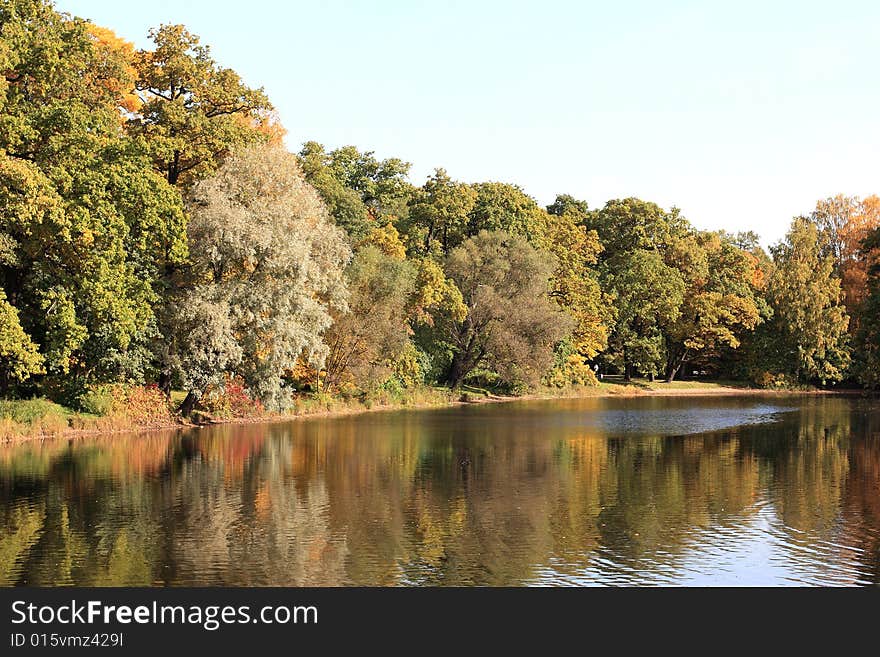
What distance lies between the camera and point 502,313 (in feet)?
232

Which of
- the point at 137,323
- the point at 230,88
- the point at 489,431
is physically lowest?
the point at 489,431

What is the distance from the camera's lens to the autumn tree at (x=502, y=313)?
71.1 meters

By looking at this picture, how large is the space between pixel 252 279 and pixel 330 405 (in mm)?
13119

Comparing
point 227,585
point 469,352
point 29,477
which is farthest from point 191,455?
point 469,352

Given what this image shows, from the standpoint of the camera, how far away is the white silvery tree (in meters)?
42.6

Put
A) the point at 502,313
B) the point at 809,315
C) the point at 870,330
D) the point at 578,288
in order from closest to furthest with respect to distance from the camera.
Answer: the point at 502,313
the point at 578,288
the point at 870,330
the point at 809,315

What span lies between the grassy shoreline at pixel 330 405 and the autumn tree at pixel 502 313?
271 cm

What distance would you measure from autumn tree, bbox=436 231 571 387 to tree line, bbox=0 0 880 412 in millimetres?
151

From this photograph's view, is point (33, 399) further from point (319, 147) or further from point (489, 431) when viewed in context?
point (319, 147)

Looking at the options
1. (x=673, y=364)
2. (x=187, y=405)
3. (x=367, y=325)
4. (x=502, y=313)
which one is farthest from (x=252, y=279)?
(x=673, y=364)

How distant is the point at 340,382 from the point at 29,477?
102 feet

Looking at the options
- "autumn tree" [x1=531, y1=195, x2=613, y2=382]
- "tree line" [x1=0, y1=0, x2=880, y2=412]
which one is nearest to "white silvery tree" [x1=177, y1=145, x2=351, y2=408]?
"tree line" [x1=0, y1=0, x2=880, y2=412]

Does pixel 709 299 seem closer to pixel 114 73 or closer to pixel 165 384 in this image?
pixel 165 384

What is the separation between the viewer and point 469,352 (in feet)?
238
